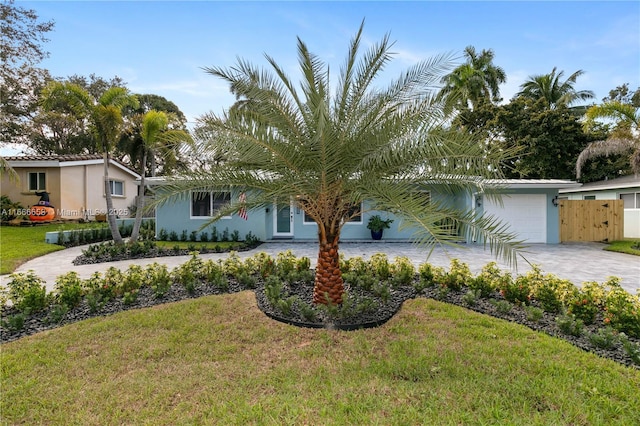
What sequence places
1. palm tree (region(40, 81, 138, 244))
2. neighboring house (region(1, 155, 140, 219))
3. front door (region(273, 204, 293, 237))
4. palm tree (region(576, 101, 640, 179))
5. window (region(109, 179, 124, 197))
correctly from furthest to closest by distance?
window (region(109, 179, 124, 197)), neighboring house (region(1, 155, 140, 219)), front door (region(273, 204, 293, 237)), palm tree (region(576, 101, 640, 179)), palm tree (region(40, 81, 138, 244))

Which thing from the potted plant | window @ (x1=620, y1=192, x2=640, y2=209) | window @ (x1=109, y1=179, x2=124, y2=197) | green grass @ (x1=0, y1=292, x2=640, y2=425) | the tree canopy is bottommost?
green grass @ (x1=0, y1=292, x2=640, y2=425)

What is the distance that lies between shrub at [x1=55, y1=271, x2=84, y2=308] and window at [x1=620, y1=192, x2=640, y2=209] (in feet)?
76.0

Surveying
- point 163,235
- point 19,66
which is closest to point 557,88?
point 163,235

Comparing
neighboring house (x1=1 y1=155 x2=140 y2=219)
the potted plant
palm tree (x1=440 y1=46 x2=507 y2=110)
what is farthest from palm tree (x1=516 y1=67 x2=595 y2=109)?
neighboring house (x1=1 y1=155 x2=140 y2=219)

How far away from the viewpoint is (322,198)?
4.62 metres

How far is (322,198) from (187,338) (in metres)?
2.57

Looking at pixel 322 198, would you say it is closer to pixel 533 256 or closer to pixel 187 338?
pixel 187 338

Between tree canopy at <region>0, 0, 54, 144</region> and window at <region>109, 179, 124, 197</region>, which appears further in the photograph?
window at <region>109, 179, 124, 197</region>

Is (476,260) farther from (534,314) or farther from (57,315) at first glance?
(57,315)

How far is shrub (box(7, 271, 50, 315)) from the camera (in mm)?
4855

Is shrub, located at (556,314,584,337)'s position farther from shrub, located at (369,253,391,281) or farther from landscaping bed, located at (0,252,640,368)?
shrub, located at (369,253,391,281)

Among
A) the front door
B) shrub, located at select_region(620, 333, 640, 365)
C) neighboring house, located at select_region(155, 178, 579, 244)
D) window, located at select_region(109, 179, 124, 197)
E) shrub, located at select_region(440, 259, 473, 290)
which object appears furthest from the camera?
window, located at select_region(109, 179, 124, 197)

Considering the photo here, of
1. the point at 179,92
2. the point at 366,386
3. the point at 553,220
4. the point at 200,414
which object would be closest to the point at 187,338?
the point at 200,414

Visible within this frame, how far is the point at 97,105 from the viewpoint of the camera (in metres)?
10.4
